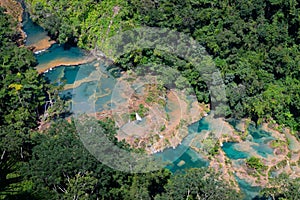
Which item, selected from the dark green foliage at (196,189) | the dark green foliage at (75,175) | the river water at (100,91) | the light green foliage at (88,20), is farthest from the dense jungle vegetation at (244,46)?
the dark green foliage at (75,175)

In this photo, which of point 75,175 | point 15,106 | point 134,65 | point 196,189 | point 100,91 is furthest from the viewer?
point 134,65

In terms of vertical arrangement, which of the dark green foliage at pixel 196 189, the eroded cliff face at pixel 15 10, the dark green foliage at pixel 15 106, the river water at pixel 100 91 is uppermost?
the dark green foliage at pixel 196 189

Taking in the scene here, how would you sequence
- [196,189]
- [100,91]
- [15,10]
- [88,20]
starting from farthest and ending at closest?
[15,10], [88,20], [100,91], [196,189]

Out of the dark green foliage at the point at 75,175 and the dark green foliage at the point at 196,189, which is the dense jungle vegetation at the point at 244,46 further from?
the dark green foliage at the point at 75,175

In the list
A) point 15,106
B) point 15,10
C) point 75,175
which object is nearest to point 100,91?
point 15,106

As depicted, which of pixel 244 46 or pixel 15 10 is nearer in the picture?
pixel 244 46

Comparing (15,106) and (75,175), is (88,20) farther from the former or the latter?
(75,175)
